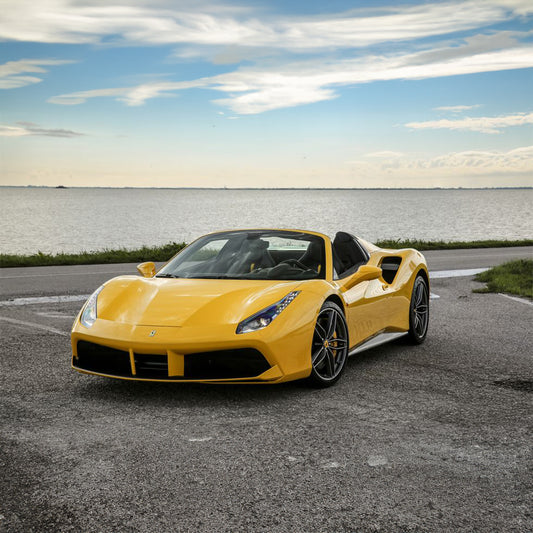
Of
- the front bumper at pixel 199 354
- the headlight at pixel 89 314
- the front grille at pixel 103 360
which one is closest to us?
the front bumper at pixel 199 354

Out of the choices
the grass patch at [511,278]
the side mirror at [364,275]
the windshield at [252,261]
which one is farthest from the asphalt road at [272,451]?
the grass patch at [511,278]

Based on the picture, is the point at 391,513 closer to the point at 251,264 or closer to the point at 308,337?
the point at 308,337

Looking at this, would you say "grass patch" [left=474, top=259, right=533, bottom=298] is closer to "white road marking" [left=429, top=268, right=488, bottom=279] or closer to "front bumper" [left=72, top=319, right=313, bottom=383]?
"white road marking" [left=429, top=268, right=488, bottom=279]

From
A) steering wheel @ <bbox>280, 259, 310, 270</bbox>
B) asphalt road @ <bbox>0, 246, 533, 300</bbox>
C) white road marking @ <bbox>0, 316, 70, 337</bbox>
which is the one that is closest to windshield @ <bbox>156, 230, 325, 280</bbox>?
steering wheel @ <bbox>280, 259, 310, 270</bbox>

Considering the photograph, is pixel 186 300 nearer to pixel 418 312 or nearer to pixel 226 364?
pixel 226 364

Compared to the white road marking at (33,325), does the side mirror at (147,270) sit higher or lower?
higher

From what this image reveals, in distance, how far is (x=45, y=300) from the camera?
1053 centimetres

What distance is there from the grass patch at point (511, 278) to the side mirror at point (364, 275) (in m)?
6.07

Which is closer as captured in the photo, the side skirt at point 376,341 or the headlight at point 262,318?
the headlight at point 262,318

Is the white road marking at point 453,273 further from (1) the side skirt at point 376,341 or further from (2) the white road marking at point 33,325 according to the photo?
(2) the white road marking at point 33,325

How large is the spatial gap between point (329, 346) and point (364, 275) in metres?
0.80

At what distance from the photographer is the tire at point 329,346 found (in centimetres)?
545

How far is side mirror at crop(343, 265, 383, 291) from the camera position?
6.06 meters

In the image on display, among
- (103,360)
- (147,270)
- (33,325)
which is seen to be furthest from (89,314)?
(33,325)
